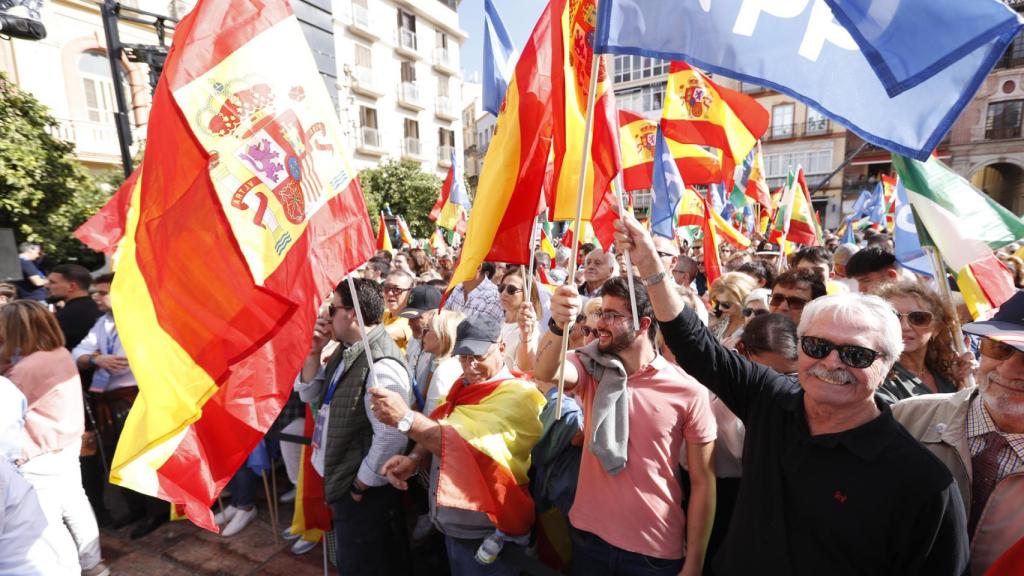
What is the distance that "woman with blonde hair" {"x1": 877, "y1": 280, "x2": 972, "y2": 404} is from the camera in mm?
2449

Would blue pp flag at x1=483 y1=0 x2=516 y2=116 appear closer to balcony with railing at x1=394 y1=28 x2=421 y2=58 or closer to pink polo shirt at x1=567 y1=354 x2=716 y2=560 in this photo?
pink polo shirt at x1=567 y1=354 x2=716 y2=560

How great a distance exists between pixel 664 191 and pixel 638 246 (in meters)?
3.45

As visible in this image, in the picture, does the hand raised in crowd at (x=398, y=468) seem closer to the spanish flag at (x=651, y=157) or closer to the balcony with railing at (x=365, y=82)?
the spanish flag at (x=651, y=157)

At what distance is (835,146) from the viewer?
33.5m

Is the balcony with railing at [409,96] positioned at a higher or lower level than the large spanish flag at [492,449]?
higher

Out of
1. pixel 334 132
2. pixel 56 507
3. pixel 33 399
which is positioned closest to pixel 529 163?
pixel 334 132

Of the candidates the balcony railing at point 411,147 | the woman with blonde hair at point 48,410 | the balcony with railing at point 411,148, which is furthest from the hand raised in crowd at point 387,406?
the balcony railing at point 411,147

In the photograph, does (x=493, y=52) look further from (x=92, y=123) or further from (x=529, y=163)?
(x=92, y=123)

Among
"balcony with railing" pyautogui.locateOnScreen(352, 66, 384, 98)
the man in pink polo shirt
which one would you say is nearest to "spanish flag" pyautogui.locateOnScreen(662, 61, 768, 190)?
the man in pink polo shirt

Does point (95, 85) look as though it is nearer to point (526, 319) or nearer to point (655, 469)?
point (526, 319)

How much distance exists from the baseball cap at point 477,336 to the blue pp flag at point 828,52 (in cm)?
133

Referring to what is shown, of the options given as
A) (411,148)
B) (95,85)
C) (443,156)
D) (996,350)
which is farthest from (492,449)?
(443,156)

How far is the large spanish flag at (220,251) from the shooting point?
1.83 meters

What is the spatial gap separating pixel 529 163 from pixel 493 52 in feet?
5.89
